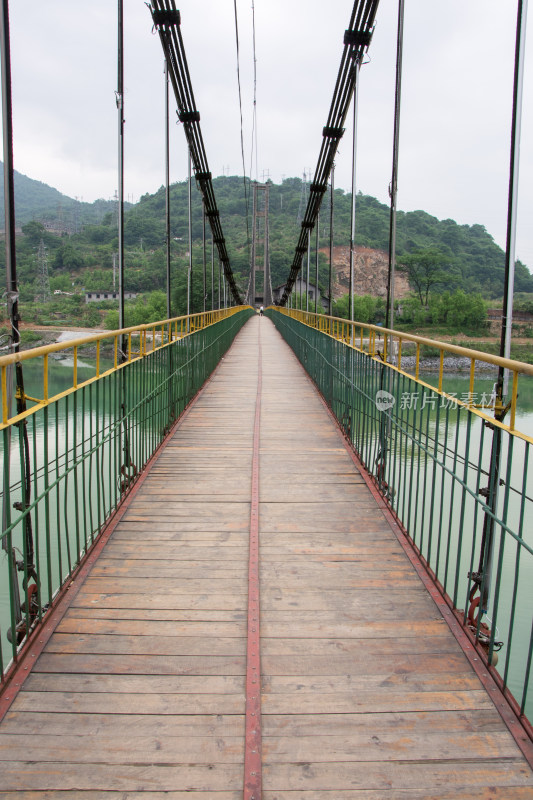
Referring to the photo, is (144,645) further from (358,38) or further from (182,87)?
(182,87)

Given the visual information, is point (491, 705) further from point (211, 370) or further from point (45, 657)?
point (211, 370)

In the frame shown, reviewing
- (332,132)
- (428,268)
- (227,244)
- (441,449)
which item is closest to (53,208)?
(227,244)

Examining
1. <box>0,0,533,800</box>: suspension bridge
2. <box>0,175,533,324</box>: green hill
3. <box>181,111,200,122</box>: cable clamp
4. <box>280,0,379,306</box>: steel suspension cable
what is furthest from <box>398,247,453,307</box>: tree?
<box>0,0,533,800</box>: suspension bridge

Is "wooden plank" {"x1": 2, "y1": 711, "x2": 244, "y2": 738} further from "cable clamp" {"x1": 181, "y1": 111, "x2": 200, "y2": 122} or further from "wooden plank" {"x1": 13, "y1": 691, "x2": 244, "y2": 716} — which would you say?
"cable clamp" {"x1": 181, "y1": 111, "x2": 200, "y2": 122}

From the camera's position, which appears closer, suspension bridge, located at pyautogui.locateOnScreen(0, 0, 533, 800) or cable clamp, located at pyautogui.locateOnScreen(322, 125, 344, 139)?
suspension bridge, located at pyautogui.locateOnScreen(0, 0, 533, 800)

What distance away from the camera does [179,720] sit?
1.98 metres

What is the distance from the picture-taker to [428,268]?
62.9 metres

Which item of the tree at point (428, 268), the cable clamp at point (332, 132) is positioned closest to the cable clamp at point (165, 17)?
the cable clamp at point (332, 132)

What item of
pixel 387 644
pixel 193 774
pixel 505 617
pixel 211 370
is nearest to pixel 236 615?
pixel 387 644

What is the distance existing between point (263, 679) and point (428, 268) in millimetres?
64910

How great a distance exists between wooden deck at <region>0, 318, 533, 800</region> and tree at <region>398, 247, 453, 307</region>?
59.1 m

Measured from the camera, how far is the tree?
60531 mm

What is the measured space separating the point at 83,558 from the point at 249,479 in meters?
1.70

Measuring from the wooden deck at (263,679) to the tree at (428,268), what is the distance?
59140 mm
